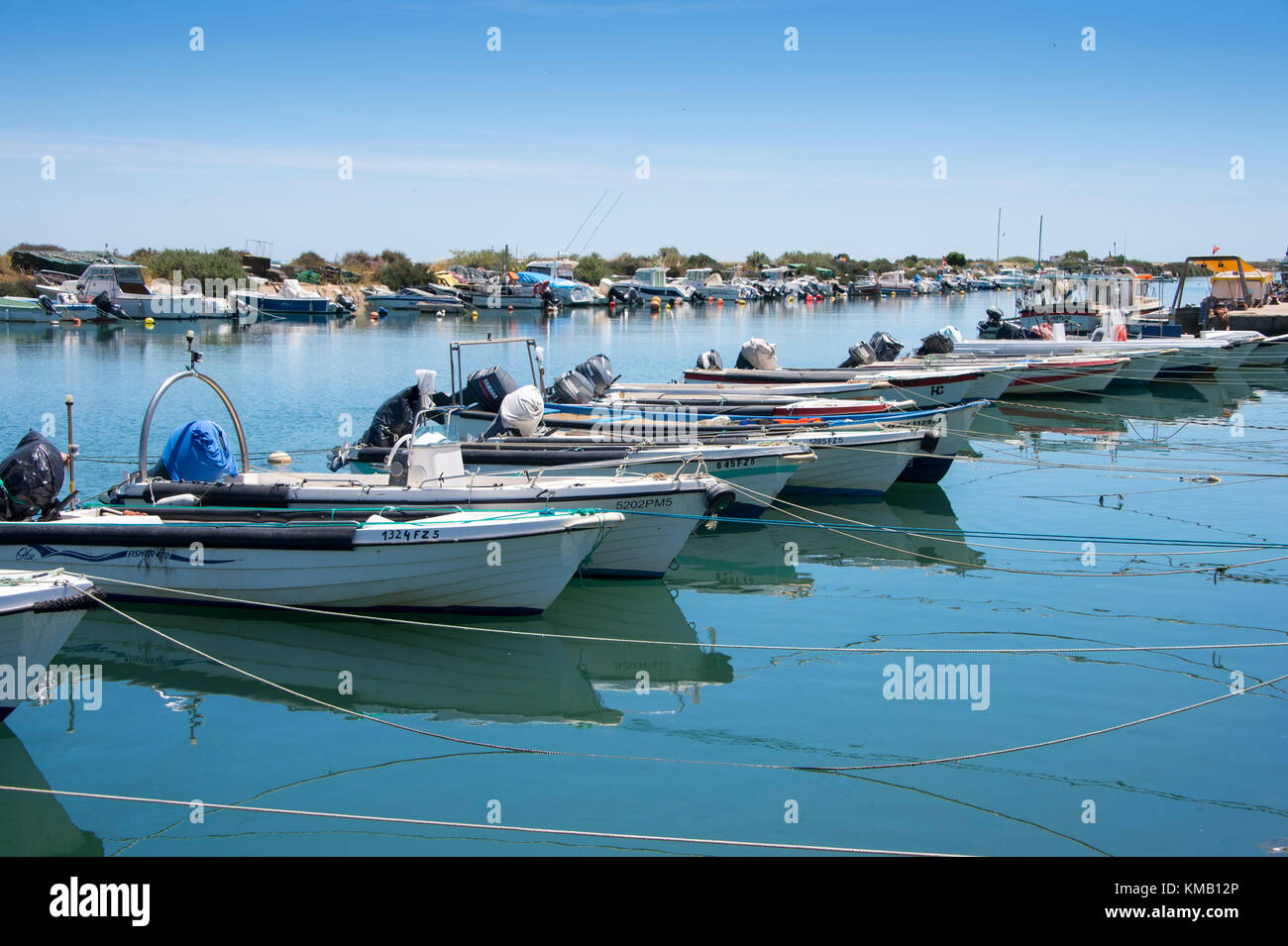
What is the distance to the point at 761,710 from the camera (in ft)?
35.2

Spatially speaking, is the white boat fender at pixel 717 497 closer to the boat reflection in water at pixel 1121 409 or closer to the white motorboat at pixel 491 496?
the white motorboat at pixel 491 496

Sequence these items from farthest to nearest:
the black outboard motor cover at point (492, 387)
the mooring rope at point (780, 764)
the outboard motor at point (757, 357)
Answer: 1. the outboard motor at point (757, 357)
2. the black outboard motor cover at point (492, 387)
3. the mooring rope at point (780, 764)

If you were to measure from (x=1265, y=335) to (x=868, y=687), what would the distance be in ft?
125

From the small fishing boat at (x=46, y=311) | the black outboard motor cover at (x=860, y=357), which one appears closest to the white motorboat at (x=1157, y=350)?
the black outboard motor cover at (x=860, y=357)

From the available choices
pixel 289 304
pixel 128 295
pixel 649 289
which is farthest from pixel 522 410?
pixel 649 289

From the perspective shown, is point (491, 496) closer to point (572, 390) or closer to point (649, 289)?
point (572, 390)

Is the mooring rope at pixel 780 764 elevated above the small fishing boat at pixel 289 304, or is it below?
below

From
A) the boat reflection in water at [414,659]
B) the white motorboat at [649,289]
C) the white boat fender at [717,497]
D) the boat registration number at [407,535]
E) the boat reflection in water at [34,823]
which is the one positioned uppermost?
the white motorboat at [649,289]

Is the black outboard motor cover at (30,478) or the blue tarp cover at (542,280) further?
the blue tarp cover at (542,280)

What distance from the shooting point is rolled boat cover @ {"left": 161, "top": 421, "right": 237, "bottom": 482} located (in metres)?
14.7

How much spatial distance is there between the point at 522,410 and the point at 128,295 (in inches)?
2373

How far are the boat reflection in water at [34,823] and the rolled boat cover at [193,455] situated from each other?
18.7 feet

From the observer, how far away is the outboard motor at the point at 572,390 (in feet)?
70.4
